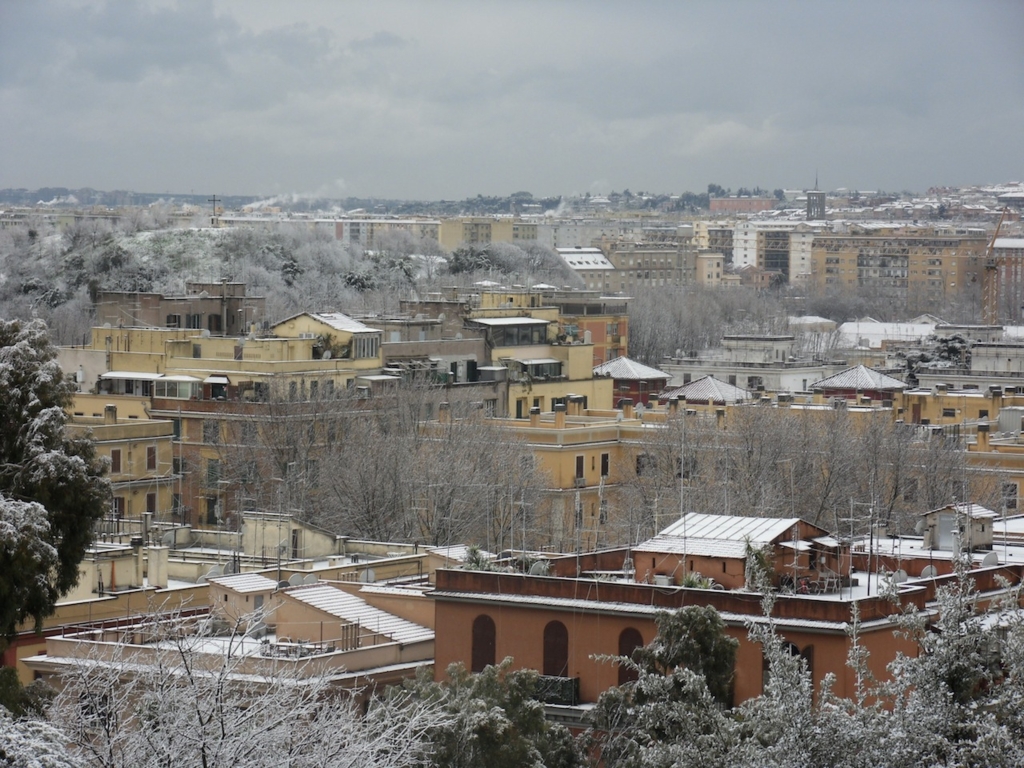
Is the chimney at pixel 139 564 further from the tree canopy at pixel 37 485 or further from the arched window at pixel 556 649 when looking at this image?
the arched window at pixel 556 649

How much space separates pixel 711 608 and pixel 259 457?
90.6 ft

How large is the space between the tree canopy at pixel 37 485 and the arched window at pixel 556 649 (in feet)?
17.5

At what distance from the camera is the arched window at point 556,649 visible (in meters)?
25.7

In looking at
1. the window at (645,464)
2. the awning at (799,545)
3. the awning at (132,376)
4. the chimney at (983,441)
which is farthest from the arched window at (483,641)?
the awning at (132,376)

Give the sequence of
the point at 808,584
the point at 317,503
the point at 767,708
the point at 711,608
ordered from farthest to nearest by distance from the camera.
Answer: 1. the point at 317,503
2. the point at 808,584
3. the point at 711,608
4. the point at 767,708

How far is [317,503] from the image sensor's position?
45.7m

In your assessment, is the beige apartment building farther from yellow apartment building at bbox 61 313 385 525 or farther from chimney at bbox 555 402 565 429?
chimney at bbox 555 402 565 429

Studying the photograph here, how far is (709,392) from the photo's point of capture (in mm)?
62406

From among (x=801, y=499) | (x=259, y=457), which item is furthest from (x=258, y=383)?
(x=801, y=499)

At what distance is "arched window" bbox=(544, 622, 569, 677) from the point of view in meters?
25.7

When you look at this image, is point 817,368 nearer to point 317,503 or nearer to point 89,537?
point 317,503

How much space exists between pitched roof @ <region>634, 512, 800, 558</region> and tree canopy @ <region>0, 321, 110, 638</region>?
6.59 meters

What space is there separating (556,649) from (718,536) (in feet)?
9.62

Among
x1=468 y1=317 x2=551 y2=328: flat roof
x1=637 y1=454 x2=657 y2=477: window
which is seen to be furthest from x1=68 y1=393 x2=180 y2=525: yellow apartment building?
x1=468 y1=317 x2=551 y2=328: flat roof
